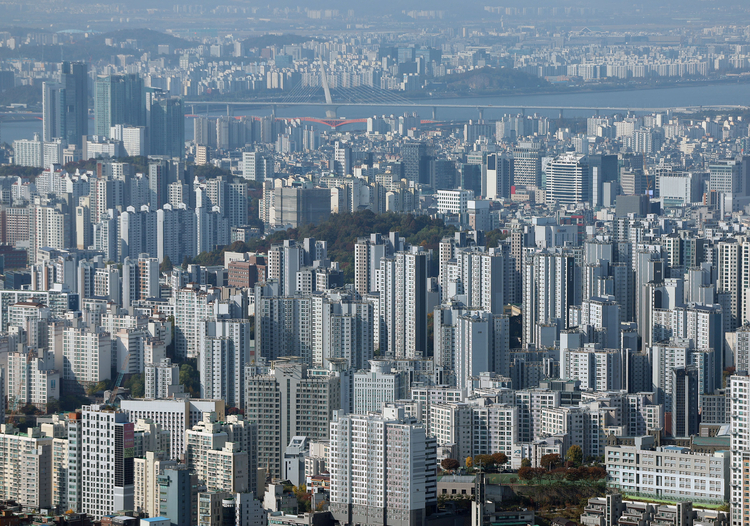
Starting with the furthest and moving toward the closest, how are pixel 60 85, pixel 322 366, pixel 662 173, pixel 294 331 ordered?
pixel 60 85 → pixel 662 173 → pixel 294 331 → pixel 322 366

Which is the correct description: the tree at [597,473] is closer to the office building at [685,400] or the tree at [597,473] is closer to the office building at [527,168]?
the office building at [685,400]

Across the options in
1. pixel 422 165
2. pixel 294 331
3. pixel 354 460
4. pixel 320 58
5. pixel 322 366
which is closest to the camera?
pixel 354 460

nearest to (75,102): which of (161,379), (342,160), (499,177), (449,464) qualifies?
(342,160)

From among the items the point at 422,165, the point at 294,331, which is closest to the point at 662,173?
the point at 422,165

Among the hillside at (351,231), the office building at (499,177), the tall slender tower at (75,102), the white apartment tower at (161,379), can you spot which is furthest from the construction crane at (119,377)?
the tall slender tower at (75,102)

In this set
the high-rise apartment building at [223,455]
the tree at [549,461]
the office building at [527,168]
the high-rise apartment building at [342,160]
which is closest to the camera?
the high-rise apartment building at [223,455]

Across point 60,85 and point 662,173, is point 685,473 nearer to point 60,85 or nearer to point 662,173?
point 662,173
